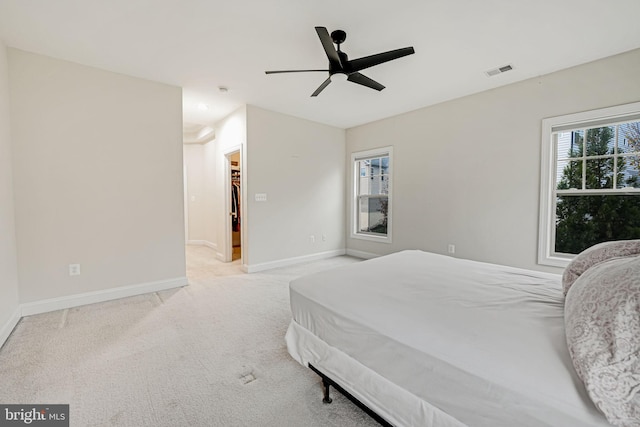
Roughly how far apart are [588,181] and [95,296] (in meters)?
5.73

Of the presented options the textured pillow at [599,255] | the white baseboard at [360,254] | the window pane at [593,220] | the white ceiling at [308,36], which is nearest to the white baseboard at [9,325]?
the white ceiling at [308,36]

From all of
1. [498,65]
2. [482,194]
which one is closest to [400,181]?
[482,194]

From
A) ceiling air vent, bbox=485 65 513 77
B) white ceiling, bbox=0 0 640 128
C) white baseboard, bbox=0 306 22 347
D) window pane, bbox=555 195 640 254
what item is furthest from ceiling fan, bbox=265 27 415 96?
white baseboard, bbox=0 306 22 347

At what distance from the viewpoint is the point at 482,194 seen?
366 cm

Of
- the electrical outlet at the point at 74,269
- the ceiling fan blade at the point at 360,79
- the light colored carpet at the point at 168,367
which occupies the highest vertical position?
the ceiling fan blade at the point at 360,79

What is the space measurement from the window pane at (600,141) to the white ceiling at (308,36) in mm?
758

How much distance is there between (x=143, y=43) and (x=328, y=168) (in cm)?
344

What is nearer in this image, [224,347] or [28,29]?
[224,347]

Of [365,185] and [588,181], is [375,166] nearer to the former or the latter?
[365,185]

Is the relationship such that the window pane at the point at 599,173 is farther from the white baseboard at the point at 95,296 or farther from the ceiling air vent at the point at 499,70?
the white baseboard at the point at 95,296

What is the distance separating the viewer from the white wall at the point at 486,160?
9.53 ft

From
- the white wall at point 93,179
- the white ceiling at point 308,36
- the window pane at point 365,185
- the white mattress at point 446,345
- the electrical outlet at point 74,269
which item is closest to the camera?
the white mattress at point 446,345

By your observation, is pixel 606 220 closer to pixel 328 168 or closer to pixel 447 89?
pixel 447 89

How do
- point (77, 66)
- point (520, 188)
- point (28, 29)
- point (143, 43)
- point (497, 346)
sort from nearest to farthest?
1. point (497, 346)
2. point (28, 29)
3. point (143, 43)
4. point (77, 66)
5. point (520, 188)
